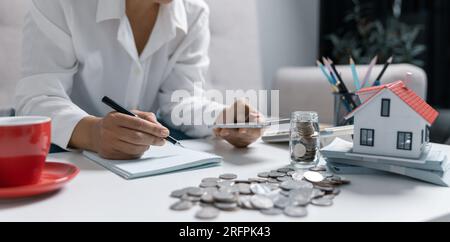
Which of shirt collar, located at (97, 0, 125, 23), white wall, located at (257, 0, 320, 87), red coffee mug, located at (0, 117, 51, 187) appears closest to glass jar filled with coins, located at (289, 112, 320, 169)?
red coffee mug, located at (0, 117, 51, 187)

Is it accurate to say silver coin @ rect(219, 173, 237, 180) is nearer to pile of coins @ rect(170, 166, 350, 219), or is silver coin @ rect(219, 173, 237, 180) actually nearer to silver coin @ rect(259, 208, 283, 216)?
pile of coins @ rect(170, 166, 350, 219)

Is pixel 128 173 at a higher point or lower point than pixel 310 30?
lower

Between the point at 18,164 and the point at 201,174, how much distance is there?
24 centimetres

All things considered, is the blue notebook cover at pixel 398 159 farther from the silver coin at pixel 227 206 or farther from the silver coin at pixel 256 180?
the silver coin at pixel 227 206

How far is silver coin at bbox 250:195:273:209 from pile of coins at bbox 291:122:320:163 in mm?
184

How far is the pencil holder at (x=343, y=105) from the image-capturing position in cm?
86

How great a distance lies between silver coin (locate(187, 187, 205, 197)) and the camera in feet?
1.61

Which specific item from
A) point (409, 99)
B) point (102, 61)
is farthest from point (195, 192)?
point (102, 61)

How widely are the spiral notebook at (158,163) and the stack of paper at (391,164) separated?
183 mm

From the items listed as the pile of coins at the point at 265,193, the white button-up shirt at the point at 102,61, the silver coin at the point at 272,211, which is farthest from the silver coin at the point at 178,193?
the white button-up shirt at the point at 102,61

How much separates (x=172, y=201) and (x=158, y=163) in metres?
0.16

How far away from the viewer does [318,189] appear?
0.52m

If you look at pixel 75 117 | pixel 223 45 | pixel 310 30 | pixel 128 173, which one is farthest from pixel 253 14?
pixel 128 173
